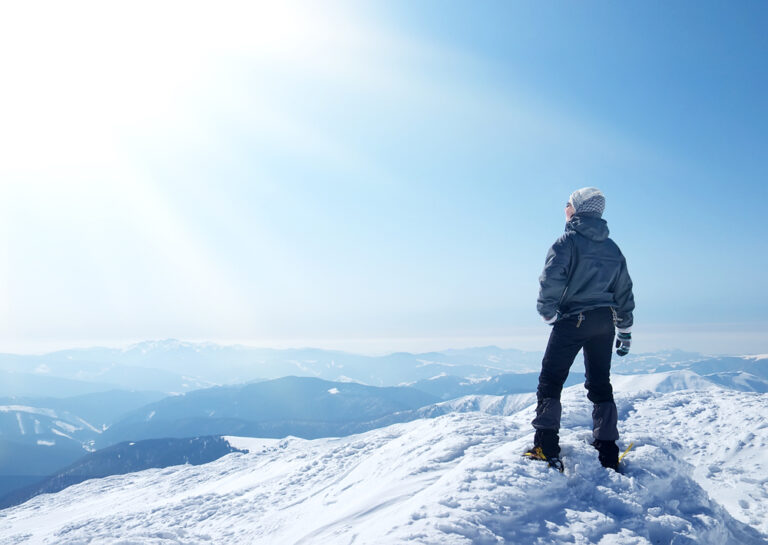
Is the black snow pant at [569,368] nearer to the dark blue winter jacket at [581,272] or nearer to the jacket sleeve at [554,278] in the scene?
the dark blue winter jacket at [581,272]

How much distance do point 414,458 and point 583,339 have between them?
502 centimetres

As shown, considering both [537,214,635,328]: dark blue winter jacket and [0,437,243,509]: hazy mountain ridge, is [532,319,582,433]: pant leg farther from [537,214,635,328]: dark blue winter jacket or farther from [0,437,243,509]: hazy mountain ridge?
[0,437,243,509]: hazy mountain ridge

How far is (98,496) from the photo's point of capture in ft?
169

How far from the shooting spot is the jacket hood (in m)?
5.35

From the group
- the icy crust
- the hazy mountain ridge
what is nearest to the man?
the icy crust

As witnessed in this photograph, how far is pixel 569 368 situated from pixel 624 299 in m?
1.37

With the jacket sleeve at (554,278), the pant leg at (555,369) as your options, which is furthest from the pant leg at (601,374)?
the jacket sleeve at (554,278)

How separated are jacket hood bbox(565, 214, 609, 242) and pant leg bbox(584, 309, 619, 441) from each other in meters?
1.02

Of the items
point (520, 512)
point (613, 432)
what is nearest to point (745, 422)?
point (613, 432)

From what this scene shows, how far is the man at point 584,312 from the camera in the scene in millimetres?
5238

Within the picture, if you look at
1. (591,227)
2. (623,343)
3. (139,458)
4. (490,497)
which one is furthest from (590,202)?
(139,458)

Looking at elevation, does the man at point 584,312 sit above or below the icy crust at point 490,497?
above

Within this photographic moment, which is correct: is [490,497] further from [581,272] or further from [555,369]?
[581,272]

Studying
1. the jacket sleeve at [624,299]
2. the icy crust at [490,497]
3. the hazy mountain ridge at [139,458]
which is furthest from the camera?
the hazy mountain ridge at [139,458]
